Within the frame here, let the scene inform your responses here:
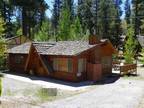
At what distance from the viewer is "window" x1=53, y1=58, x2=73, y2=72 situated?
3175 centimetres

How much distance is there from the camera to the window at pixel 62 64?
104 feet

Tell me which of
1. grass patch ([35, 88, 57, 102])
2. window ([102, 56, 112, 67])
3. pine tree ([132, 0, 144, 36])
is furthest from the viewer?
pine tree ([132, 0, 144, 36])

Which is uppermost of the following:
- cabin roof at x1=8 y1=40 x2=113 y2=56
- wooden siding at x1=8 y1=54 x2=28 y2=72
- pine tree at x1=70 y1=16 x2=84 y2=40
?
pine tree at x1=70 y1=16 x2=84 y2=40

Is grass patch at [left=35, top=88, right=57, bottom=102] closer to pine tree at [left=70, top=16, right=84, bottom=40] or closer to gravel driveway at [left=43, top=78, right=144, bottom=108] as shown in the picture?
gravel driveway at [left=43, top=78, right=144, bottom=108]

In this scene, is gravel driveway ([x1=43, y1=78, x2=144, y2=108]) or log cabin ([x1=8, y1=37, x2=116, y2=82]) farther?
log cabin ([x1=8, y1=37, x2=116, y2=82])

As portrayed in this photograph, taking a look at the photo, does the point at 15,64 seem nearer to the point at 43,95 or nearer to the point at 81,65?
the point at 81,65

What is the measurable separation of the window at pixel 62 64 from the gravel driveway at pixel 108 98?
17.1 ft

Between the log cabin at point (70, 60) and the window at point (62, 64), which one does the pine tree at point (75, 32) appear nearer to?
the log cabin at point (70, 60)

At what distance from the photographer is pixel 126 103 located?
2014 centimetres

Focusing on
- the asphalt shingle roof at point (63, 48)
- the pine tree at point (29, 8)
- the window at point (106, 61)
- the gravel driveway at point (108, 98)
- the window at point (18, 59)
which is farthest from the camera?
the pine tree at point (29, 8)

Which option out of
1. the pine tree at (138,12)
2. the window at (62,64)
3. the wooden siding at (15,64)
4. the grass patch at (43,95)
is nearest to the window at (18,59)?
the wooden siding at (15,64)

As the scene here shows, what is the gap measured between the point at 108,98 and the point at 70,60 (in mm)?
10326

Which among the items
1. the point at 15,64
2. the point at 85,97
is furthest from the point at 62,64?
the point at 85,97

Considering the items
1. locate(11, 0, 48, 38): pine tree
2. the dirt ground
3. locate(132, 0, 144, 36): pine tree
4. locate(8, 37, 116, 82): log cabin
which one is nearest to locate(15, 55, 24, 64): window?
locate(8, 37, 116, 82): log cabin
